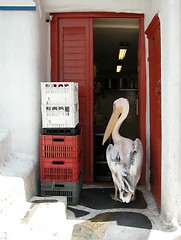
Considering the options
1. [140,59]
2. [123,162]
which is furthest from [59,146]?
[140,59]

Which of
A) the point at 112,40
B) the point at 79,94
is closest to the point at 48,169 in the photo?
the point at 79,94

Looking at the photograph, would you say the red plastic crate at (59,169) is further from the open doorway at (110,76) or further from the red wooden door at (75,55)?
the open doorway at (110,76)

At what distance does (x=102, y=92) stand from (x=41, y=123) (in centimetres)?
676

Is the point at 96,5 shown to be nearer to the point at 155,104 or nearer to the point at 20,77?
the point at 20,77

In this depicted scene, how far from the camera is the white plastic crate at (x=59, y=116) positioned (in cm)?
464

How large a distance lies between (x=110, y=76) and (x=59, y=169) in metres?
8.97

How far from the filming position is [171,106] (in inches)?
150

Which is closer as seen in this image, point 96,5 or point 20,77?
point 20,77

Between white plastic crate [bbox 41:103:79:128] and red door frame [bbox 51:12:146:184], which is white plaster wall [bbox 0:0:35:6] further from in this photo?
white plastic crate [bbox 41:103:79:128]

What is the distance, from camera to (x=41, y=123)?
516 centimetres

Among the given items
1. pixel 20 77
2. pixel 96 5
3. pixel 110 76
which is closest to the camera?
pixel 20 77

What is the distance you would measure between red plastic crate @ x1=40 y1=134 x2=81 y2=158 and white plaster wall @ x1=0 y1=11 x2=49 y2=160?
291 mm

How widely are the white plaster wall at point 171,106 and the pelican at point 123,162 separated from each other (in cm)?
59

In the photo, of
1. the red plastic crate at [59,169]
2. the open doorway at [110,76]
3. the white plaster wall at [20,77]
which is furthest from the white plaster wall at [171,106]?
the open doorway at [110,76]
